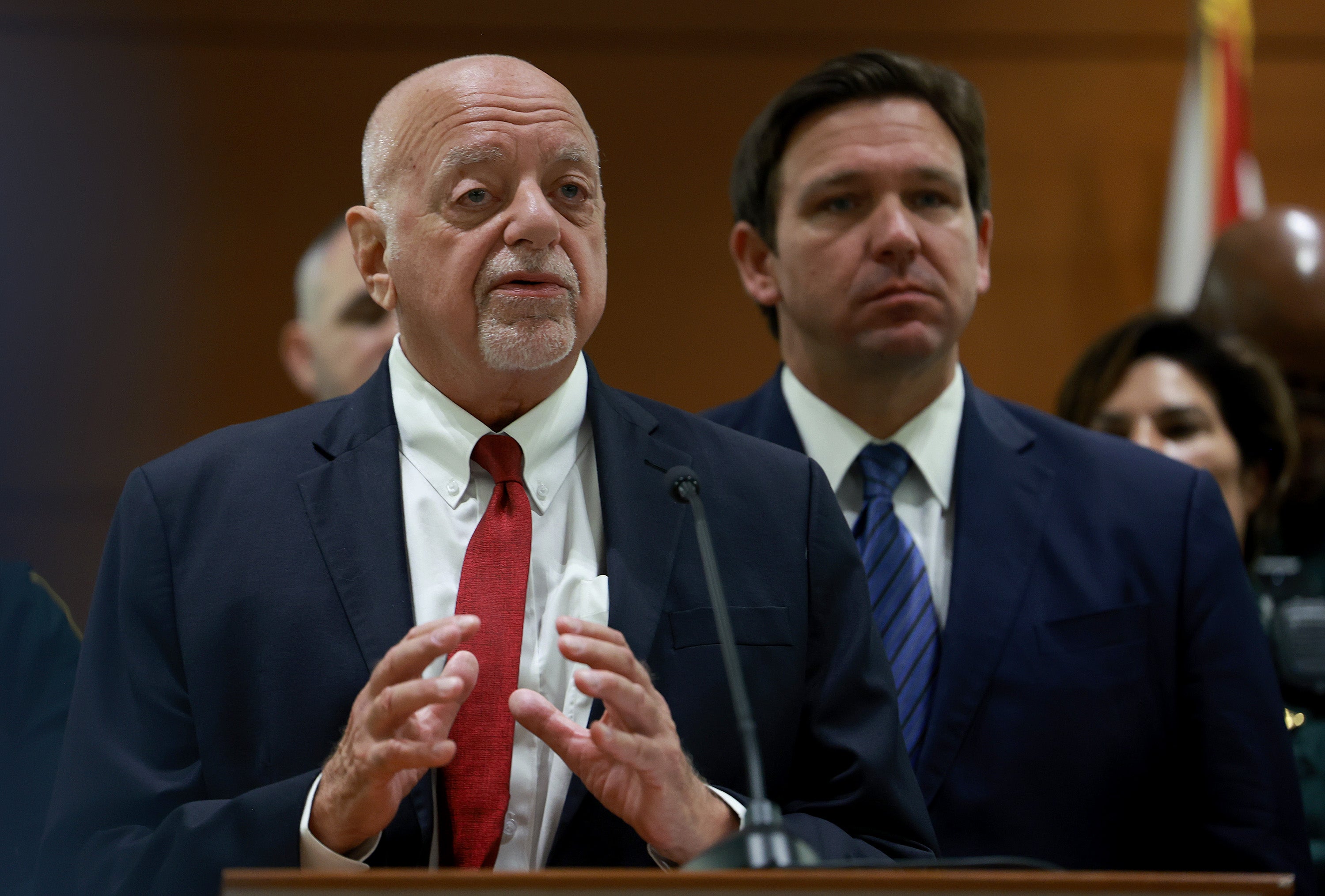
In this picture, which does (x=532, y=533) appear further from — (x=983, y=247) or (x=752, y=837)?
(x=983, y=247)

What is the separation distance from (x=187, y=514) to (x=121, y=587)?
0.09 meters

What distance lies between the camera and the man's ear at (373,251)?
57.6 inches

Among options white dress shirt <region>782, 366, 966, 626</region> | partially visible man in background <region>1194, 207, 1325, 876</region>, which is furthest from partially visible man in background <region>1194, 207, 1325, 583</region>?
white dress shirt <region>782, 366, 966, 626</region>

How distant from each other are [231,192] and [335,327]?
2.70ft

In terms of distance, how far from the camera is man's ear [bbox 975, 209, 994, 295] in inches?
84.7

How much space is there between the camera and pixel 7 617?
1803mm

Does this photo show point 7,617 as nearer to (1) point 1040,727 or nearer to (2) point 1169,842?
(1) point 1040,727

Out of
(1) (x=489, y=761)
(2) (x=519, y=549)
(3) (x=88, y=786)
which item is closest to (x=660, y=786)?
(1) (x=489, y=761)

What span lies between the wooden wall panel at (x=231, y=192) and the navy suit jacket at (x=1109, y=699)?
144cm

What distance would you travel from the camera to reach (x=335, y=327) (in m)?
2.61

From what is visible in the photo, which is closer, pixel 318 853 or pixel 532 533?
pixel 318 853

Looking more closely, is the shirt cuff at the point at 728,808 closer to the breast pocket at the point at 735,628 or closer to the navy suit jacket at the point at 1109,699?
the breast pocket at the point at 735,628

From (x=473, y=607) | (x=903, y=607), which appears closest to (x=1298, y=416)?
(x=903, y=607)

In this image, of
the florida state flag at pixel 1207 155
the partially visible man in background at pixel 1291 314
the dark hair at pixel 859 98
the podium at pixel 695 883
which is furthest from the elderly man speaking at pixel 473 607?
the florida state flag at pixel 1207 155
